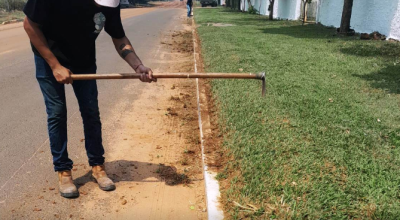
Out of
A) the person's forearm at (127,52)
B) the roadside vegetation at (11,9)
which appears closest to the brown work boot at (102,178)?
the person's forearm at (127,52)

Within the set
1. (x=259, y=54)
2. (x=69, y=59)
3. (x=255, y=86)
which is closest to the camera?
(x=69, y=59)

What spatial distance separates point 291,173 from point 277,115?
5.00 feet

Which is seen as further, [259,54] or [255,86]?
[259,54]

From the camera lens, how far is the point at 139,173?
366cm

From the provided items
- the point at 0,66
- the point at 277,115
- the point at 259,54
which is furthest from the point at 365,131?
the point at 0,66

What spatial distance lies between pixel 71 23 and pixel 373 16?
40.4 feet

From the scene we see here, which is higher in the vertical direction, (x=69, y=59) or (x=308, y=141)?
(x=69, y=59)

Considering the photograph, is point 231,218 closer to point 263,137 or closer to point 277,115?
point 263,137

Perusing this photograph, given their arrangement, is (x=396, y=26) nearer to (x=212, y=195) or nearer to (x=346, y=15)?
(x=346, y=15)

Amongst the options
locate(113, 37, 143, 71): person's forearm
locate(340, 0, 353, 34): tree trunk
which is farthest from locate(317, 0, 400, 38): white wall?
A: locate(113, 37, 143, 71): person's forearm

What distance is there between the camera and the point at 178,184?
11.4ft

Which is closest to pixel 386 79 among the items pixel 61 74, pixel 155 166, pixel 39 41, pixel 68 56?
pixel 155 166

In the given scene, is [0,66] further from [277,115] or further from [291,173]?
[291,173]

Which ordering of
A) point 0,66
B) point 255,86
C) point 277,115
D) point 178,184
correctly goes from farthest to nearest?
point 0,66 < point 255,86 < point 277,115 < point 178,184
